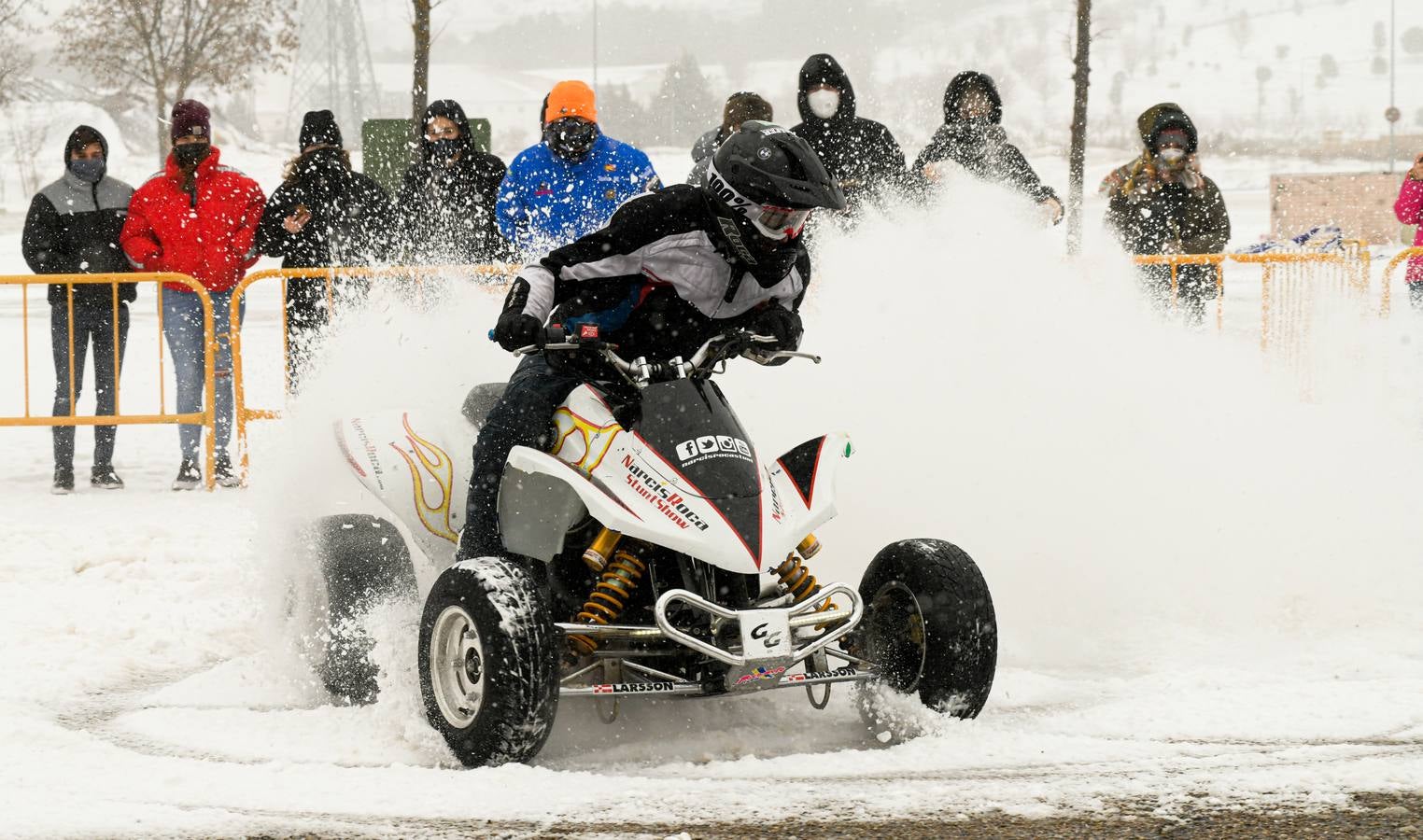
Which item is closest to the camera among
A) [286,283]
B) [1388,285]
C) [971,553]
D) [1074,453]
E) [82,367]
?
[971,553]

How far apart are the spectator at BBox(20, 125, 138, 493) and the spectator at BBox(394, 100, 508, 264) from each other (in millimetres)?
1957

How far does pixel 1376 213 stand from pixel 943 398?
100 feet

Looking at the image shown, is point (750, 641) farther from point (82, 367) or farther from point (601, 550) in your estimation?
point (82, 367)

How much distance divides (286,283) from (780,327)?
18.7 feet

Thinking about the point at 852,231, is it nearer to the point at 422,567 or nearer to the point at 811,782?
the point at 422,567

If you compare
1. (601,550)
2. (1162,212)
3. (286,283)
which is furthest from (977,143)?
(601,550)

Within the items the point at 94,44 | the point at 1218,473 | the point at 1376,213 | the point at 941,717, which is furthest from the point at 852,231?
the point at 94,44

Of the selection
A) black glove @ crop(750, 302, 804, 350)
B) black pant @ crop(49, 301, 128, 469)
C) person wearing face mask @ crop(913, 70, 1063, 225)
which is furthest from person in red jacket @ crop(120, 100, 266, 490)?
black glove @ crop(750, 302, 804, 350)

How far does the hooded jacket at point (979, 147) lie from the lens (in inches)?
370

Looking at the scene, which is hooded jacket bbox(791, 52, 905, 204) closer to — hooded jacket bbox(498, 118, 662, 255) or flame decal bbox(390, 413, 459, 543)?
hooded jacket bbox(498, 118, 662, 255)

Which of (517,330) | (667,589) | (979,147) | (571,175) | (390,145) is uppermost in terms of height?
(390,145)

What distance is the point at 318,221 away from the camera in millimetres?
10016

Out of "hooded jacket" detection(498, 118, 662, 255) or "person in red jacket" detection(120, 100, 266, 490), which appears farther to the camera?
"person in red jacket" detection(120, 100, 266, 490)

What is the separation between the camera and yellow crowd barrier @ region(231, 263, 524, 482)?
971 cm
